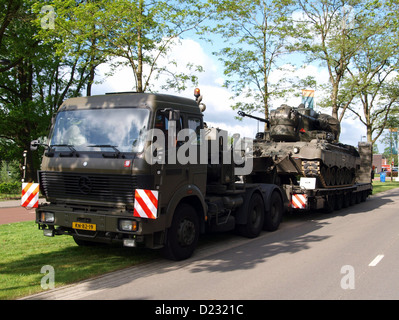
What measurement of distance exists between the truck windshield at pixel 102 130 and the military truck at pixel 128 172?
0.7 inches

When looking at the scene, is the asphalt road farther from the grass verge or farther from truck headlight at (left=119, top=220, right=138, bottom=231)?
truck headlight at (left=119, top=220, right=138, bottom=231)

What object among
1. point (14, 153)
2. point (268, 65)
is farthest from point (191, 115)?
point (14, 153)

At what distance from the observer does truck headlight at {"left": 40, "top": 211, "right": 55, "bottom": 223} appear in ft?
23.5

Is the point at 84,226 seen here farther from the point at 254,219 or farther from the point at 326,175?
the point at 326,175

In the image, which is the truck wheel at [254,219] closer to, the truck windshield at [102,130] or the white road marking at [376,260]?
the white road marking at [376,260]

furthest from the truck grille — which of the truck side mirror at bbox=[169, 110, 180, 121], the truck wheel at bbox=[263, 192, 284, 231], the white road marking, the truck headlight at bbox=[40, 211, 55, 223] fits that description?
the truck wheel at bbox=[263, 192, 284, 231]

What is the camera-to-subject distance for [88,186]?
22.5 feet

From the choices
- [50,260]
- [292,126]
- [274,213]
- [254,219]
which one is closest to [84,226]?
[50,260]

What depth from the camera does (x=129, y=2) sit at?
43.9 feet

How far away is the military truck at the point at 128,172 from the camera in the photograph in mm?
6555

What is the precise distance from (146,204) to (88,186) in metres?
1.14

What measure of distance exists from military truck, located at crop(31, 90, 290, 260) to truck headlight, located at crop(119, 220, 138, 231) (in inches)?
0.6
